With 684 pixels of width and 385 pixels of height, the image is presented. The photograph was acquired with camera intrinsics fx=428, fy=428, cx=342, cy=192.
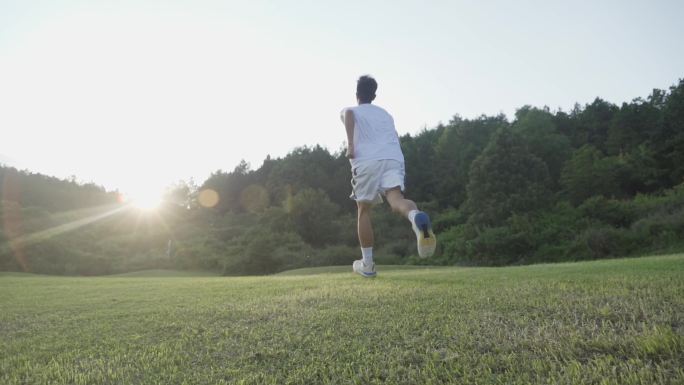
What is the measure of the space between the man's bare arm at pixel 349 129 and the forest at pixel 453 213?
57.4ft

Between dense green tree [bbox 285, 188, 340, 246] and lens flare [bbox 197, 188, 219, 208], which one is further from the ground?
lens flare [bbox 197, 188, 219, 208]

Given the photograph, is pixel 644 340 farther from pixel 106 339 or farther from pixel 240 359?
pixel 106 339

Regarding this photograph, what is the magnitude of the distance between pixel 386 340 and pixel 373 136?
10.3 feet

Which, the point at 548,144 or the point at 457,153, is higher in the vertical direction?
the point at 457,153

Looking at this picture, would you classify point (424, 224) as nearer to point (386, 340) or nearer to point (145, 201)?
point (386, 340)

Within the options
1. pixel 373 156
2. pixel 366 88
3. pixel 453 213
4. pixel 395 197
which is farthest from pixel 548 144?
pixel 395 197

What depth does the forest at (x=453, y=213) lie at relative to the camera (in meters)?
22.3

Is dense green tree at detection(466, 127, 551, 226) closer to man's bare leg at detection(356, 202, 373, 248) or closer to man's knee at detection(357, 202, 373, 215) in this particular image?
man's bare leg at detection(356, 202, 373, 248)

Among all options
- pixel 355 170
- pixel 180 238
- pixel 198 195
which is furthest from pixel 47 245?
pixel 198 195

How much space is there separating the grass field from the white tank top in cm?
191

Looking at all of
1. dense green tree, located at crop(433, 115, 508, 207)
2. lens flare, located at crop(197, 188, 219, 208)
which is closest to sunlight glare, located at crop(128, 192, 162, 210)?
lens flare, located at crop(197, 188, 219, 208)

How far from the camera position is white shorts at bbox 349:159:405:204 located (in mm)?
4613

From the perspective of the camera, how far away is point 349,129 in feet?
15.7

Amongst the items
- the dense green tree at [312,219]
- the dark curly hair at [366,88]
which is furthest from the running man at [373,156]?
the dense green tree at [312,219]
